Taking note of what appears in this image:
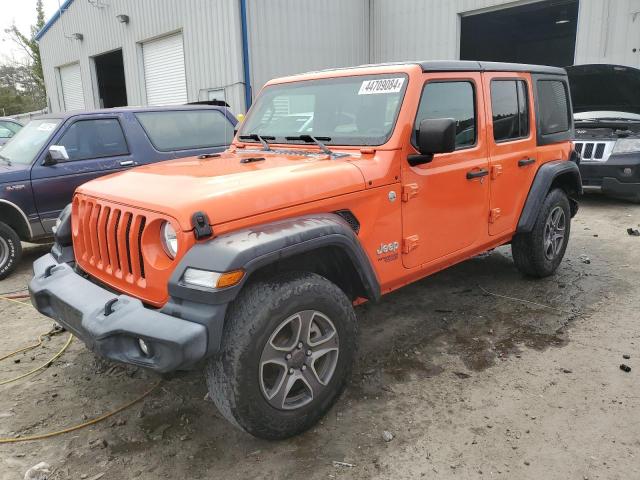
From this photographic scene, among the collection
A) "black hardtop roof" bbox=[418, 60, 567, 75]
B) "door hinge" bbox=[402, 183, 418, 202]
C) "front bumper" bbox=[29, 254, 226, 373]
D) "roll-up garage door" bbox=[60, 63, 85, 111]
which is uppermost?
"roll-up garage door" bbox=[60, 63, 85, 111]

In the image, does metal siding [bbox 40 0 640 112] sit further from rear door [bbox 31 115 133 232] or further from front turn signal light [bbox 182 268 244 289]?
front turn signal light [bbox 182 268 244 289]

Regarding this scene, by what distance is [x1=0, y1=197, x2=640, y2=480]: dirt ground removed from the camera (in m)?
2.53

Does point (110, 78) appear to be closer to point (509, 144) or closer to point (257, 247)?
point (509, 144)

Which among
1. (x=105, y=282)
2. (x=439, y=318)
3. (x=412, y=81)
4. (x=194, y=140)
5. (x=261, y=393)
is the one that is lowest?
(x=439, y=318)

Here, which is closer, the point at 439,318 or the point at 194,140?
the point at 439,318

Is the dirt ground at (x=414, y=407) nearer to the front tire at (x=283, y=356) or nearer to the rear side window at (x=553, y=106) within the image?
the front tire at (x=283, y=356)

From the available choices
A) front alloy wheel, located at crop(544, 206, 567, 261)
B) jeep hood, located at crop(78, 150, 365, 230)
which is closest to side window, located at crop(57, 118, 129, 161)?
jeep hood, located at crop(78, 150, 365, 230)

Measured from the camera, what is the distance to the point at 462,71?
366cm

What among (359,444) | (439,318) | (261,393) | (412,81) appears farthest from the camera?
(439,318)

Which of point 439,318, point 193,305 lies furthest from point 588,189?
point 193,305

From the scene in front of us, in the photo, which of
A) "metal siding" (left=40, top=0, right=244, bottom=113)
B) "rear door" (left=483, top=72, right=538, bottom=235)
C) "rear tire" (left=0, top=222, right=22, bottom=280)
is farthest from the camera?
"metal siding" (left=40, top=0, right=244, bottom=113)

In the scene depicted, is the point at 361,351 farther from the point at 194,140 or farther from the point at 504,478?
the point at 194,140

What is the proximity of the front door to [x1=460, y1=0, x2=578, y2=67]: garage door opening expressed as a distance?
35.3ft

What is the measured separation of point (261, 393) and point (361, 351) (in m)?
1.32
